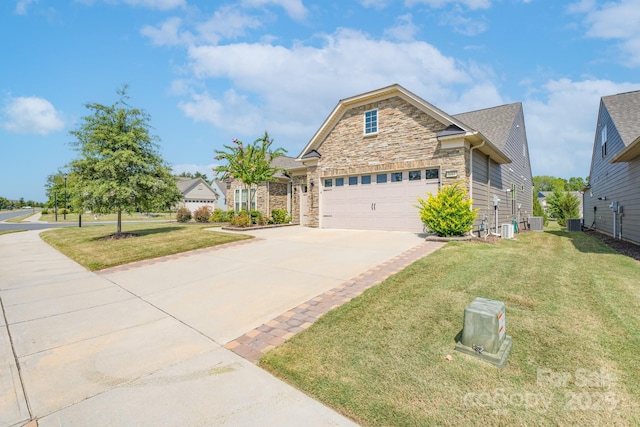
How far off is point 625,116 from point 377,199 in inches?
424

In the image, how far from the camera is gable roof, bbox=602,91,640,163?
9.98m

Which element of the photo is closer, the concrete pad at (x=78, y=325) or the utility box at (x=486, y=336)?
the utility box at (x=486, y=336)

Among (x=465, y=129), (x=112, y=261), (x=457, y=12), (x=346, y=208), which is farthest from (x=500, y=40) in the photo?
(x=112, y=261)

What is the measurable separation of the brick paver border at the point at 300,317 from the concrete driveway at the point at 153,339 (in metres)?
0.15

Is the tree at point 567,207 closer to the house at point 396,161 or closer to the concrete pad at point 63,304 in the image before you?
the house at point 396,161

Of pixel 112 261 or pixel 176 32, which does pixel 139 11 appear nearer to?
pixel 176 32

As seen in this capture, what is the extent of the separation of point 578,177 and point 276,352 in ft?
362

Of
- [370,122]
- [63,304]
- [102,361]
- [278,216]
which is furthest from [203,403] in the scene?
[278,216]

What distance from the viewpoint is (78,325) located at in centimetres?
401

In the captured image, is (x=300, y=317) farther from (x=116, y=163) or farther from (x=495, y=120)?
(x=495, y=120)

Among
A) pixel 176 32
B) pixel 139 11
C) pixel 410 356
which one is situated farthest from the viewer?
pixel 176 32

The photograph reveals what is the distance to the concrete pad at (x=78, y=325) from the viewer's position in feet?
11.5

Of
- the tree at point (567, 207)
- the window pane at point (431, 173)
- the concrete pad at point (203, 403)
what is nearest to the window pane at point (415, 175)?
the window pane at point (431, 173)

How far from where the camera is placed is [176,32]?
11.2m
